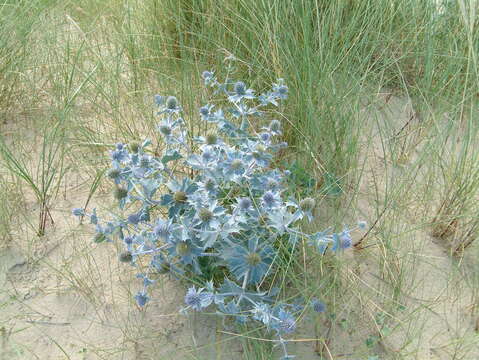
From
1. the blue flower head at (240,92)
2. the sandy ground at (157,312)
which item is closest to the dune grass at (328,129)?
the sandy ground at (157,312)

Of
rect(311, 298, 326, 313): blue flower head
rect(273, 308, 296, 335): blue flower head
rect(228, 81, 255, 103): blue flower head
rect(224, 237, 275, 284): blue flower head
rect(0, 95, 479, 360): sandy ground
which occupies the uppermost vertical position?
rect(228, 81, 255, 103): blue flower head

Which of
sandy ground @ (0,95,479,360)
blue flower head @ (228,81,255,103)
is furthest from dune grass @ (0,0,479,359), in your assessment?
blue flower head @ (228,81,255,103)

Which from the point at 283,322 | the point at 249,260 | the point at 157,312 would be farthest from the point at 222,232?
the point at 157,312

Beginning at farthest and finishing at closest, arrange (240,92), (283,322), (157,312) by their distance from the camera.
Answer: (240,92), (157,312), (283,322)

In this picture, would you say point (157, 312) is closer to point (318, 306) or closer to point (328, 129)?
point (318, 306)

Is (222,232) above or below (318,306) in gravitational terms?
above

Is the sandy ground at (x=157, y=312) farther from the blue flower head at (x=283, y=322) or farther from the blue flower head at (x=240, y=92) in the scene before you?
the blue flower head at (x=240, y=92)

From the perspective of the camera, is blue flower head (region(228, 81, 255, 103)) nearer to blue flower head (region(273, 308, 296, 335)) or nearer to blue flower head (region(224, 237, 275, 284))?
blue flower head (region(224, 237, 275, 284))
